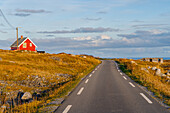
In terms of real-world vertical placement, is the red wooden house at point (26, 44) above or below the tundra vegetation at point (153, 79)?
above

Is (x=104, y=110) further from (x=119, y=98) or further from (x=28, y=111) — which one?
(x=28, y=111)

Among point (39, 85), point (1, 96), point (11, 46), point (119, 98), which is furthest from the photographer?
point (11, 46)

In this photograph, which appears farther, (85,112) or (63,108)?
(63,108)

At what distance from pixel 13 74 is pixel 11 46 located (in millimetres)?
54491

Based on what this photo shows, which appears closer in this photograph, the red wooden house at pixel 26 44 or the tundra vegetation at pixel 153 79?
the tundra vegetation at pixel 153 79

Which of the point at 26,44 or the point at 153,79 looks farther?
the point at 26,44

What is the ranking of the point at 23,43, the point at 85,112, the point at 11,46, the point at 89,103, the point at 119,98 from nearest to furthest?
the point at 85,112 < the point at 89,103 < the point at 119,98 < the point at 23,43 < the point at 11,46

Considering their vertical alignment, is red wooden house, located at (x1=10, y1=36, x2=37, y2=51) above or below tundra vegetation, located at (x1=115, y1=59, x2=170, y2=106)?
above

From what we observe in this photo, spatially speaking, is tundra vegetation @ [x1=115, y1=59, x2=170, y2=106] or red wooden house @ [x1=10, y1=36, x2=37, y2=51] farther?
→ red wooden house @ [x1=10, y1=36, x2=37, y2=51]

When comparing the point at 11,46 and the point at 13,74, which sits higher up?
the point at 11,46

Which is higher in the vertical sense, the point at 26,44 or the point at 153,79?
the point at 26,44

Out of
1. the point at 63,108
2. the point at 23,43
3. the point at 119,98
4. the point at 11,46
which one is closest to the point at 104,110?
the point at 63,108

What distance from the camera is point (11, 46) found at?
69.0 m

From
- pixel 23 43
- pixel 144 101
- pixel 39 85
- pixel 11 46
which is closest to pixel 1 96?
pixel 39 85
